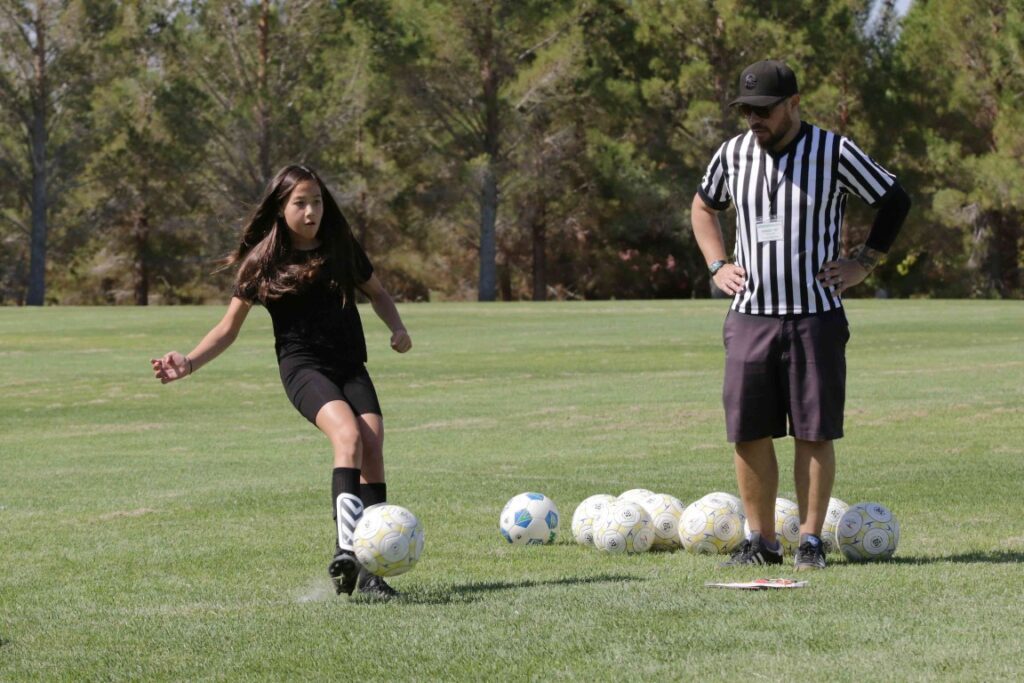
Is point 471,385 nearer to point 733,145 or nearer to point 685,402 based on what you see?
point 685,402

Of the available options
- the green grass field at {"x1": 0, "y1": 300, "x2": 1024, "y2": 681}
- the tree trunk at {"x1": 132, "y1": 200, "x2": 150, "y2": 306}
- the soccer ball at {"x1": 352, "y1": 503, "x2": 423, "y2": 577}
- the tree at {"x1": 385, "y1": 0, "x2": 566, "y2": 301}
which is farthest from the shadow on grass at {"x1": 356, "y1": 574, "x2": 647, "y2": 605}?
the tree trunk at {"x1": 132, "y1": 200, "x2": 150, "y2": 306}

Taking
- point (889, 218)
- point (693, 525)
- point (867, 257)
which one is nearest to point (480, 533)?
point (693, 525)

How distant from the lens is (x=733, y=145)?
756cm

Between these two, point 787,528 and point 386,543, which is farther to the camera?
point 787,528

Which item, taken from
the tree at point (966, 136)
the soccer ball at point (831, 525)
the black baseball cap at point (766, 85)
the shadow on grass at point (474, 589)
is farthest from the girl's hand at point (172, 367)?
the tree at point (966, 136)

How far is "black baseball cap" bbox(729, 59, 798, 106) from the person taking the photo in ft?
23.8

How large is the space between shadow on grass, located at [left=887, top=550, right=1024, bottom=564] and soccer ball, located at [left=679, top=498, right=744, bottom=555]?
0.80m

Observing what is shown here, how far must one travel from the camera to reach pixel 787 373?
7.51m

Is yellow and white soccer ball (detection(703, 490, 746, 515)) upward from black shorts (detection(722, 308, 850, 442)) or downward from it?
downward

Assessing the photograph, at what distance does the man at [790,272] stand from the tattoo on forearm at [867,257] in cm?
1

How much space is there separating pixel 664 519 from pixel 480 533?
4.33ft

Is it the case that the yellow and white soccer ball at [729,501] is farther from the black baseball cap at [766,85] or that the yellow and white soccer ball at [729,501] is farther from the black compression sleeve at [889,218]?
the black baseball cap at [766,85]

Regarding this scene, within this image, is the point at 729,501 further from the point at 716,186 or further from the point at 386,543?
the point at 386,543

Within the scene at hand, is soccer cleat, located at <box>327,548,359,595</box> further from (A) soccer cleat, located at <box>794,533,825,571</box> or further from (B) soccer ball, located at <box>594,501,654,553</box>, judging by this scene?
(A) soccer cleat, located at <box>794,533,825,571</box>
